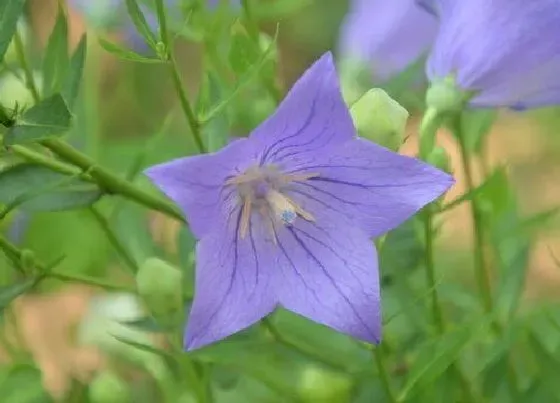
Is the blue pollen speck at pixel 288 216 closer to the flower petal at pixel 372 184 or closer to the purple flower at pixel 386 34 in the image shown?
the flower petal at pixel 372 184

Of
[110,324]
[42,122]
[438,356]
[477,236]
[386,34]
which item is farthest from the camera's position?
[110,324]

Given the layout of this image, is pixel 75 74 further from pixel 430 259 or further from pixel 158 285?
pixel 430 259

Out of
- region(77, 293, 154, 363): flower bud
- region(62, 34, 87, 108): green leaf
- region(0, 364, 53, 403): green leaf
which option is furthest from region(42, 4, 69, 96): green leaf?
region(77, 293, 154, 363): flower bud

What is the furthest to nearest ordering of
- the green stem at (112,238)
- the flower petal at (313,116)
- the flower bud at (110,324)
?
the flower bud at (110,324), the green stem at (112,238), the flower petal at (313,116)

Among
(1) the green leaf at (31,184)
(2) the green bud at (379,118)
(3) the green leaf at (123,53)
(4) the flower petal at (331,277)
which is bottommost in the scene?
(4) the flower petal at (331,277)

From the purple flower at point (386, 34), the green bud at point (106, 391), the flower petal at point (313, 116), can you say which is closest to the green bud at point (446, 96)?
the flower petal at point (313, 116)

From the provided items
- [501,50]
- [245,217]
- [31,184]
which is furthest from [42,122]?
[501,50]

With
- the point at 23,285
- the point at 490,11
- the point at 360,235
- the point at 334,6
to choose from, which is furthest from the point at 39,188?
the point at 334,6

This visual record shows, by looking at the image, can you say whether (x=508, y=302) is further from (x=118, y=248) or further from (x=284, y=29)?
(x=284, y=29)
